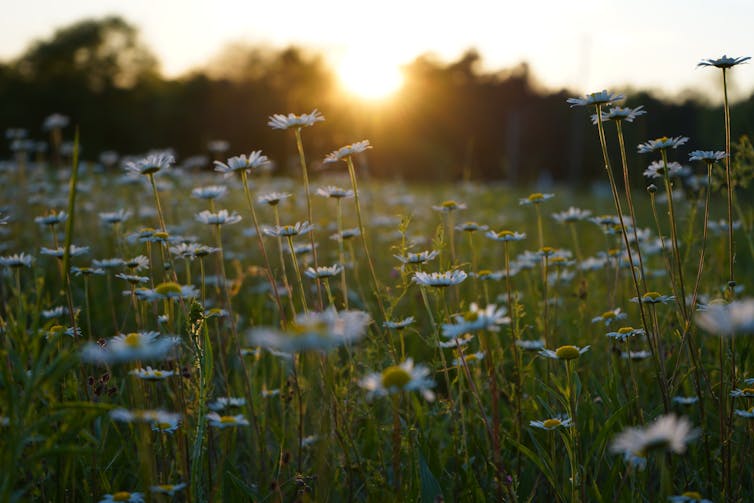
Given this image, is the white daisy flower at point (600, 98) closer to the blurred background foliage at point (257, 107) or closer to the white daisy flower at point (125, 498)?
the white daisy flower at point (125, 498)

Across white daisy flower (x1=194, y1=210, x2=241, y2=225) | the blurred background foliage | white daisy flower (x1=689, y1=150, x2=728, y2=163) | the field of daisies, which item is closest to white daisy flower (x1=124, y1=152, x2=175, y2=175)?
the field of daisies

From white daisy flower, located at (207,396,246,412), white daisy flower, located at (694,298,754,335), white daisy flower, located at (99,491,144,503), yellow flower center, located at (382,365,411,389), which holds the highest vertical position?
white daisy flower, located at (694,298,754,335)

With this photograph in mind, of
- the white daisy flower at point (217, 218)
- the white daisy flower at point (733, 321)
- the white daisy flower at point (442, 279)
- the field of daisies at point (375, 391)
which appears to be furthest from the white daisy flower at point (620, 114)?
the white daisy flower at point (217, 218)

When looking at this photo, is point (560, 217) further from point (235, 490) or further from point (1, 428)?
point (1, 428)

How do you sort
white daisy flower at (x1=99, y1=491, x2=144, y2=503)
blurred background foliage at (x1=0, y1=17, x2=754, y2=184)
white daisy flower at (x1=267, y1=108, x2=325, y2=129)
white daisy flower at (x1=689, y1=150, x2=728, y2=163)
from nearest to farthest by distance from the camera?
1. white daisy flower at (x1=99, y1=491, x2=144, y2=503)
2. white daisy flower at (x1=689, y1=150, x2=728, y2=163)
3. white daisy flower at (x1=267, y1=108, x2=325, y2=129)
4. blurred background foliage at (x1=0, y1=17, x2=754, y2=184)

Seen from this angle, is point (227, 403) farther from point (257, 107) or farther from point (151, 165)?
point (257, 107)

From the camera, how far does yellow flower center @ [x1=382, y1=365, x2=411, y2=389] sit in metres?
1.07

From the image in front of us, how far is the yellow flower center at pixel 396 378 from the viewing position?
1.07m

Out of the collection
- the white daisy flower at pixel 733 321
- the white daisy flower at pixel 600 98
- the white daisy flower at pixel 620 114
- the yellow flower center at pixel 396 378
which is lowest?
the yellow flower center at pixel 396 378

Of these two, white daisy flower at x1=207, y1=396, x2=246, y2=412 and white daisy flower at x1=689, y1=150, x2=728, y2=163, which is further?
white daisy flower at x1=207, y1=396, x2=246, y2=412

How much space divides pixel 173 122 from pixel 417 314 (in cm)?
2285

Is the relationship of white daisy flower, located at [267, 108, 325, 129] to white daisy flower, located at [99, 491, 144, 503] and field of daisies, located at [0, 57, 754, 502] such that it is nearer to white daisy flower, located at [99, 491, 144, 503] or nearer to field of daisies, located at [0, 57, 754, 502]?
field of daisies, located at [0, 57, 754, 502]

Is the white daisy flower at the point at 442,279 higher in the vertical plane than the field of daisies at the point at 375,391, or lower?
higher

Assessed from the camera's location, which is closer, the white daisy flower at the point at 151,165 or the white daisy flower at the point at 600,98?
the white daisy flower at the point at 600,98
